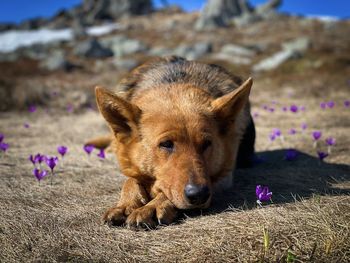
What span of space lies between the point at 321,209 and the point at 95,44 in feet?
94.8

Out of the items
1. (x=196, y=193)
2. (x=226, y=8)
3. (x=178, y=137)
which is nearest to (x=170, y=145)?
(x=178, y=137)

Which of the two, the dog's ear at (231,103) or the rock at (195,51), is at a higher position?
the dog's ear at (231,103)

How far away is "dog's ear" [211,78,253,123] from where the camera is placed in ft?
11.6

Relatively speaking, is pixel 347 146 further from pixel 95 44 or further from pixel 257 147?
pixel 95 44

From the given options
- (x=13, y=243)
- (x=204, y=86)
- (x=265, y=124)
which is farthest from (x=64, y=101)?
(x=13, y=243)

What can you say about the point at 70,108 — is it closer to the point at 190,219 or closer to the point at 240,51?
the point at 190,219

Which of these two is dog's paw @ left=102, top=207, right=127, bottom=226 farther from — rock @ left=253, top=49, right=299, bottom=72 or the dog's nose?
rock @ left=253, top=49, right=299, bottom=72

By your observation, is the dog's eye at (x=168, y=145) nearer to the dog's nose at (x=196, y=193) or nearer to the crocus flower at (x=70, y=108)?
the dog's nose at (x=196, y=193)

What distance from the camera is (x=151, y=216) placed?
10.2 ft

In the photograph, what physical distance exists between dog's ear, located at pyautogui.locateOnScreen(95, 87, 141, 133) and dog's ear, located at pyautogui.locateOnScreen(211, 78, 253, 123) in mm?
812

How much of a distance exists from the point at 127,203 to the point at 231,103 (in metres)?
1.42

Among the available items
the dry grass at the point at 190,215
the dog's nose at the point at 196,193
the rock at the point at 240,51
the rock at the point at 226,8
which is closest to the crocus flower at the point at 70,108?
the dry grass at the point at 190,215

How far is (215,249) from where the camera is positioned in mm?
2576

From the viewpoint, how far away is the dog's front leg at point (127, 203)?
10.3ft
